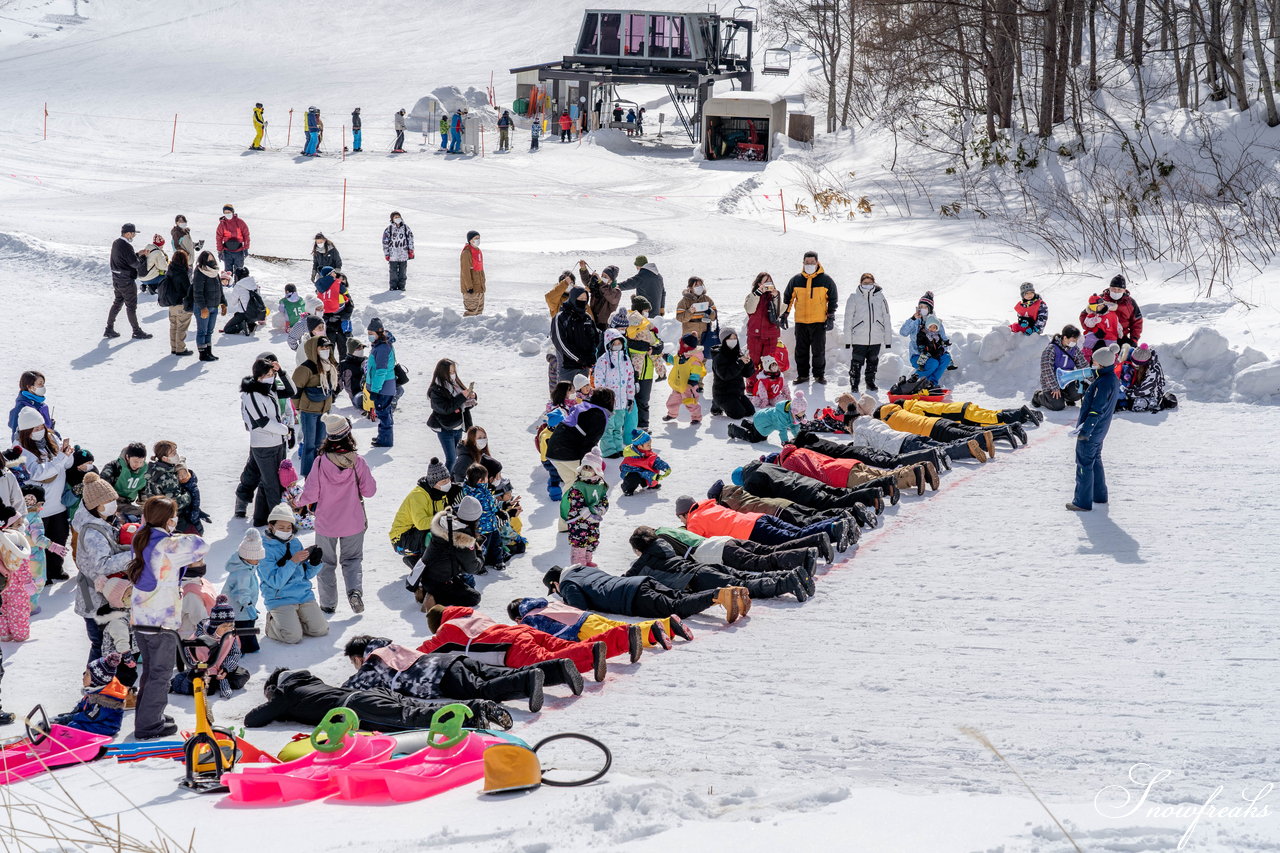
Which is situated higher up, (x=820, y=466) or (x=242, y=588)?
(x=820, y=466)

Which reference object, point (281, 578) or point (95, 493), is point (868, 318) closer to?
point (281, 578)

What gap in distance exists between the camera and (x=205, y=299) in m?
14.5

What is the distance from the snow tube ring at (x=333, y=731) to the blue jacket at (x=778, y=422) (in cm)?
699

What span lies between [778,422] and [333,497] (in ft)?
16.7

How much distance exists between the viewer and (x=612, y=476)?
11539 mm

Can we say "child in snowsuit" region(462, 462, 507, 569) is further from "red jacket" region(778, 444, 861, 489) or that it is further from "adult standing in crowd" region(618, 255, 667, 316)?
"adult standing in crowd" region(618, 255, 667, 316)

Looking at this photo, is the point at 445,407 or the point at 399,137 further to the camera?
the point at 399,137

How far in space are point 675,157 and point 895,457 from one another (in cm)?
2695

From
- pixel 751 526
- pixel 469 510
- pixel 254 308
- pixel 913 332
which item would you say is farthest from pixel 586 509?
pixel 254 308

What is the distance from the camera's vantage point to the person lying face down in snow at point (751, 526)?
8.93 m

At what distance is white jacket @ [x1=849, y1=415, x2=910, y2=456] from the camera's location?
10984 mm

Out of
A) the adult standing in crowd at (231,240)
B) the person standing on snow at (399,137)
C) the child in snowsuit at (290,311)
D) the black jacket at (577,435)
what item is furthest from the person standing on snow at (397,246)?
the person standing on snow at (399,137)

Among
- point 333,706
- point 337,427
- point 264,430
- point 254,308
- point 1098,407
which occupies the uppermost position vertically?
point 254,308

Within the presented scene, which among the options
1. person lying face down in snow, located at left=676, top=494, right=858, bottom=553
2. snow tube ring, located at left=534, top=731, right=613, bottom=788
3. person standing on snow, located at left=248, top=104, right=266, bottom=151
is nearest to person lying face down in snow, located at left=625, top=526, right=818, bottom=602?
person lying face down in snow, located at left=676, top=494, right=858, bottom=553
